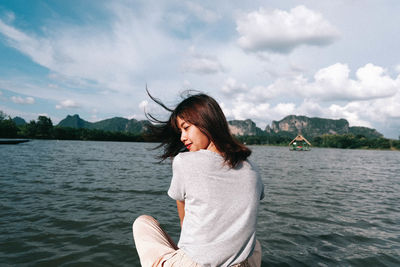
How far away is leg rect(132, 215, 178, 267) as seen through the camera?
6.88 ft

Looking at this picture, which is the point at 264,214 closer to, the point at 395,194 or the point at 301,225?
the point at 301,225

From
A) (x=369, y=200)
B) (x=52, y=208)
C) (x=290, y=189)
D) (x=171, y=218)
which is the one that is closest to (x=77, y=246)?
(x=171, y=218)

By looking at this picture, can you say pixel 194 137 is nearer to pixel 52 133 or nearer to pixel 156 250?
pixel 156 250

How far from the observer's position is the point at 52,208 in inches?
241

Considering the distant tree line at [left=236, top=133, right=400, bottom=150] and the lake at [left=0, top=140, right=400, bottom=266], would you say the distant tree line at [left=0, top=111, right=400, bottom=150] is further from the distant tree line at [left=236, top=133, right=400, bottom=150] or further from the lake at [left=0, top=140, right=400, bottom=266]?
the lake at [left=0, top=140, right=400, bottom=266]

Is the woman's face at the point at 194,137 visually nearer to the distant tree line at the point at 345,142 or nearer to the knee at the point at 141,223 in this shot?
the knee at the point at 141,223

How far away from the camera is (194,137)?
7.29 ft

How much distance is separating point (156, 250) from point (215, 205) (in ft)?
2.61

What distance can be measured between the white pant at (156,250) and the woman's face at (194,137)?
926mm

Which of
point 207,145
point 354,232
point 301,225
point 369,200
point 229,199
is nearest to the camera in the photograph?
point 229,199

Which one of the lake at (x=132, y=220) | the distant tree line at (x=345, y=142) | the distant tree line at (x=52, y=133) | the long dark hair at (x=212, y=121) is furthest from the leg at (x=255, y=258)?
the distant tree line at (x=345, y=142)

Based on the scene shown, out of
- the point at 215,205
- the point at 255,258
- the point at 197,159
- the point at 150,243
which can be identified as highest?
the point at 197,159

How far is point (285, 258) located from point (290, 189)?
671cm

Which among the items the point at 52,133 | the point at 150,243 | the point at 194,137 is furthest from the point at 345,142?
the point at 150,243
